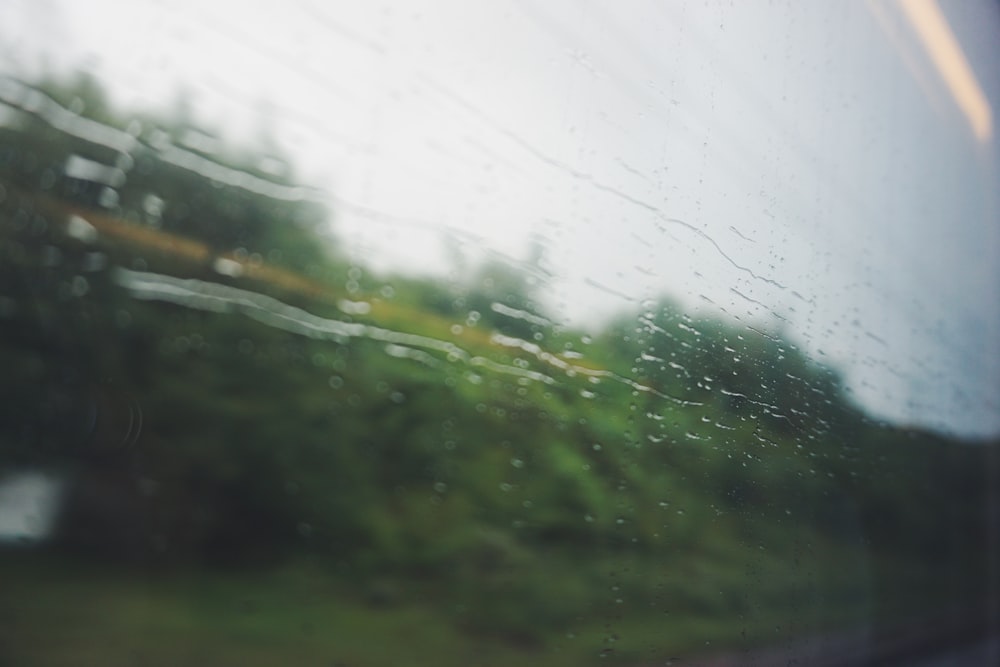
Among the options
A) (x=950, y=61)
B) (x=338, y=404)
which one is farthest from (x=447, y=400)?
(x=950, y=61)

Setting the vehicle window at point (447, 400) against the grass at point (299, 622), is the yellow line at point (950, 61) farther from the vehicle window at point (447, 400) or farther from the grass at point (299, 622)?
the grass at point (299, 622)

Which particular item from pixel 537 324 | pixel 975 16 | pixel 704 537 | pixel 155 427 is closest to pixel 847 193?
pixel 704 537

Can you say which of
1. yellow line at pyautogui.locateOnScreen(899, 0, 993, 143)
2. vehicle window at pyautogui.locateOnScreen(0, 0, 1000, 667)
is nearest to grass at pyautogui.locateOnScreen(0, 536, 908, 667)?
vehicle window at pyautogui.locateOnScreen(0, 0, 1000, 667)

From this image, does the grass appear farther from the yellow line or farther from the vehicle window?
the yellow line

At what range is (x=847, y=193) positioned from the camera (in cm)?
511

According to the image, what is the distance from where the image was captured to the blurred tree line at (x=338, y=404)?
1.75 m

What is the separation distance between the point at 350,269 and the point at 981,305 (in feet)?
25.5

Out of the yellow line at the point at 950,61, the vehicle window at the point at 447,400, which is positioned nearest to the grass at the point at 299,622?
the vehicle window at the point at 447,400

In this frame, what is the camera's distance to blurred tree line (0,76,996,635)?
68.7 inches

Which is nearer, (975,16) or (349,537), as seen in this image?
(349,537)

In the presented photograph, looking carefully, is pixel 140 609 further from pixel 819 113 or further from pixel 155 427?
pixel 819 113

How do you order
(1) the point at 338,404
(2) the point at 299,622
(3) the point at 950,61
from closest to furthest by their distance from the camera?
(2) the point at 299,622, (1) the point at 338,404, (3) the point at 950,61

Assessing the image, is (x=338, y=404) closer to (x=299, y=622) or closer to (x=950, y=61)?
(x=299, y=622)

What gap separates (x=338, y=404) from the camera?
7.54ft
